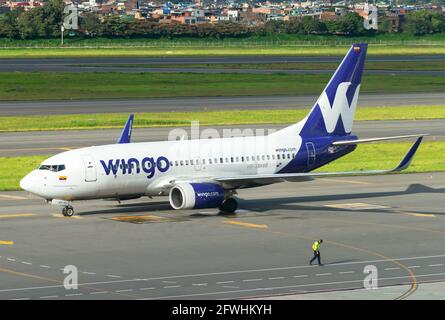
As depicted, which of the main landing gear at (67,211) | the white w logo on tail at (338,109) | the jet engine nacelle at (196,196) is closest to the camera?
the jet engine nacelle at (196,196)

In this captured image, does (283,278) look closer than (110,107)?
Yes

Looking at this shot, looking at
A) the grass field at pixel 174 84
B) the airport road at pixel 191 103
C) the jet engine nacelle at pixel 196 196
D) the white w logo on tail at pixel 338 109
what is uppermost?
the white w logo on tail at pixel 338 109

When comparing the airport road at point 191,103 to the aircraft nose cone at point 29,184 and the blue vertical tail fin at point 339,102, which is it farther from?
the aircraft nose cone at point 29,184

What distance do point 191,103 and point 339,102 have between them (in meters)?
63.9

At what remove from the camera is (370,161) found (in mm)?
88312

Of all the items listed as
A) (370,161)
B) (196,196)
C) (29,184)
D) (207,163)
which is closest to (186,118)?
(370,161)

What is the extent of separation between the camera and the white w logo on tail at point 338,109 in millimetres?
69500

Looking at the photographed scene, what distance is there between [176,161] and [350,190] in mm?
15519

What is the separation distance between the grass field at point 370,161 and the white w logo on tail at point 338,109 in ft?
43.7

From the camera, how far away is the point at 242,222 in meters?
61.3

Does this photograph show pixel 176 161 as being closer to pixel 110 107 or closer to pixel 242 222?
pixel 242 222

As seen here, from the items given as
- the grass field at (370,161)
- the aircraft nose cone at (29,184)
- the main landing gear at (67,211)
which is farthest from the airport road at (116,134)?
the aircraft nose cone at (29,184)

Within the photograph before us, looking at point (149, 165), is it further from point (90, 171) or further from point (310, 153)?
point (310, 153)

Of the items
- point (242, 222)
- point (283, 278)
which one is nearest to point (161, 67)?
point (242, 222)
